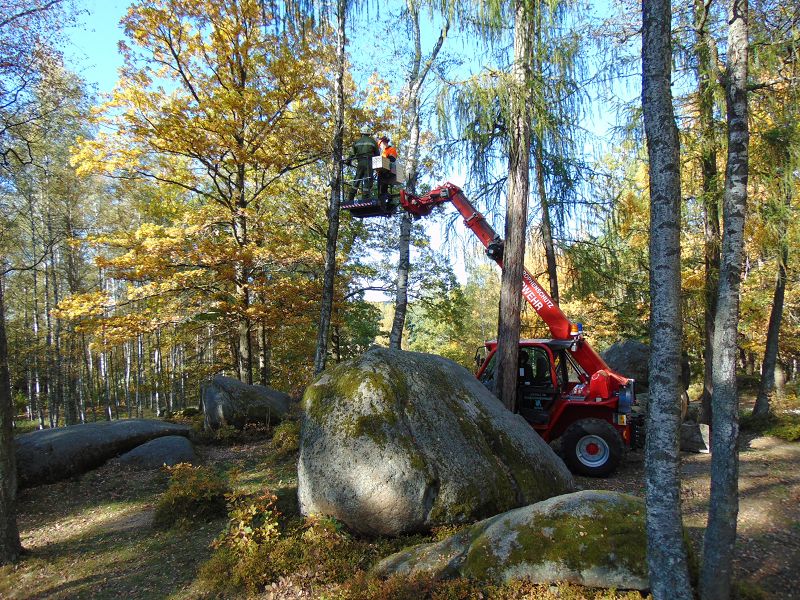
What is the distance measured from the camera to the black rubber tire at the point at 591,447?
7.14 meters

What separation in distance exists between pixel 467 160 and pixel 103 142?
29.3 ft

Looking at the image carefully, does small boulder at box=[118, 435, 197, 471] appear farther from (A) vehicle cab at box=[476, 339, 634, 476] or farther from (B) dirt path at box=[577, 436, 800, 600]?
(B) dirt path at box=[577, 436, 800, 600]

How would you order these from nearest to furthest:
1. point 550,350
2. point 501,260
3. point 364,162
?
1. point 550,350
2. point 501,260
3. point 364,162

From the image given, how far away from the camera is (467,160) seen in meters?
7.77

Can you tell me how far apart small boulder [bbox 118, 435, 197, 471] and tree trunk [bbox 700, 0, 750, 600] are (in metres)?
8.28

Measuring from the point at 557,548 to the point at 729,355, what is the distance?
1827 millimetres

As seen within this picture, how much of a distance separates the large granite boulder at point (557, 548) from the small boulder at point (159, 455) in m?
6.12

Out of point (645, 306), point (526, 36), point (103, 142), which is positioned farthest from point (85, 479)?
point (645, 306)

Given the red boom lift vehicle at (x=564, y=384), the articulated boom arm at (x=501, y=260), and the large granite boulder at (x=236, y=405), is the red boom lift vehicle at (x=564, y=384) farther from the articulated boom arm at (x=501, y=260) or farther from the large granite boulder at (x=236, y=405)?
the large granite boulder at (x=236, y=405)

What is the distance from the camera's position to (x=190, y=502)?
5.81 meters

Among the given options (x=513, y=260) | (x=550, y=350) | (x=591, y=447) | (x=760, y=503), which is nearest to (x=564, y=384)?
(x=550, y=350)

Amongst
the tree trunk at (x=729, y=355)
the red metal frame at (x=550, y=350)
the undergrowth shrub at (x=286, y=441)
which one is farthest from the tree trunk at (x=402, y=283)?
the tree trunk at (x=729, y=355)

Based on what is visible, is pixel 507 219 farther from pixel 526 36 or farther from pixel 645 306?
pixel 645 306

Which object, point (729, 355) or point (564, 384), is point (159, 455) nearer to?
point (564, 384)
